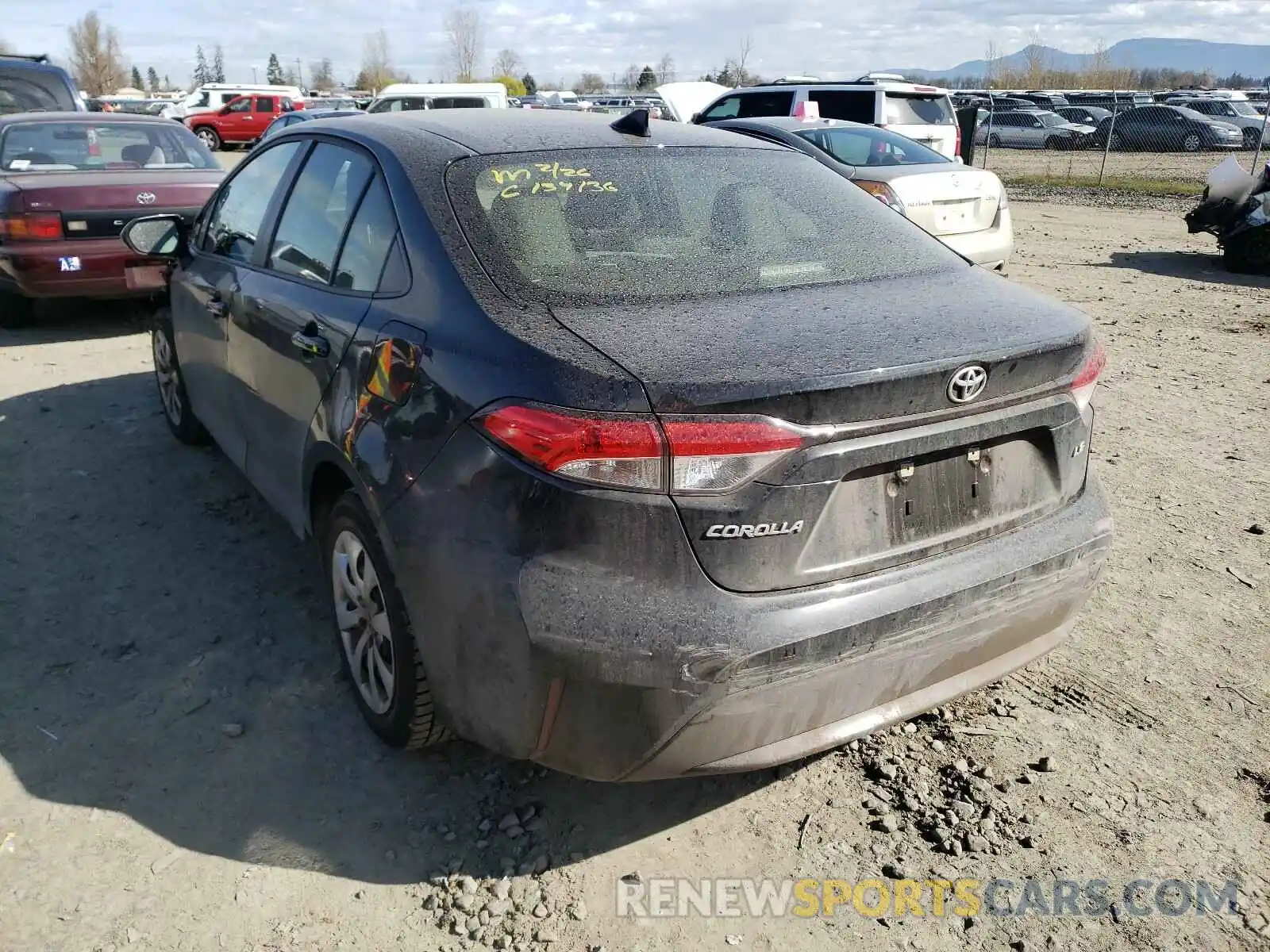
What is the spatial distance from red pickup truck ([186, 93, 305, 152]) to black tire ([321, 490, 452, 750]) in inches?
1325

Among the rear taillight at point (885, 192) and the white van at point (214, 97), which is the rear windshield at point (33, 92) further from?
the white van at point (214, 97)

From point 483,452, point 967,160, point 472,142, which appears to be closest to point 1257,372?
point 472,142

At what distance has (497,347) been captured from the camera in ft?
7.50

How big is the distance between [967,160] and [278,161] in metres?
18.2

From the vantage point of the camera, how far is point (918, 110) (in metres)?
13.5

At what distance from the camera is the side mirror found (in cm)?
454

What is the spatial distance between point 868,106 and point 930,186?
5056mm

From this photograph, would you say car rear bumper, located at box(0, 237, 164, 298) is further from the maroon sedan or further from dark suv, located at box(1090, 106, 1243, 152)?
dark suv, located at box(1090, 106, 1243, 152)

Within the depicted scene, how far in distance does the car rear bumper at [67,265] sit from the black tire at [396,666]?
17.3 ft

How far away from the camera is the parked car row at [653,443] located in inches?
83.3

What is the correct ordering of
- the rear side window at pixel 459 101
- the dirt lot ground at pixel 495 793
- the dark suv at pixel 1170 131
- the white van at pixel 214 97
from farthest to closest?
the white van at pixel 214 97 → the dark suv at pixel 1170 131 → the rear side window at pixel 459 101 → the dirt lot ground at pixel 495 793

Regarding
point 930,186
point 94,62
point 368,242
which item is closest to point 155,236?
point 368,242

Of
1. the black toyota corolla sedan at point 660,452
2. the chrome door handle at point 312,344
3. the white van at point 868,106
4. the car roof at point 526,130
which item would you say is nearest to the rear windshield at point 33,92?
the white van at point 868,106

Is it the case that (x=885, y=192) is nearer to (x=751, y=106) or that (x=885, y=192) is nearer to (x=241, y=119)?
(x=751, y=106)
